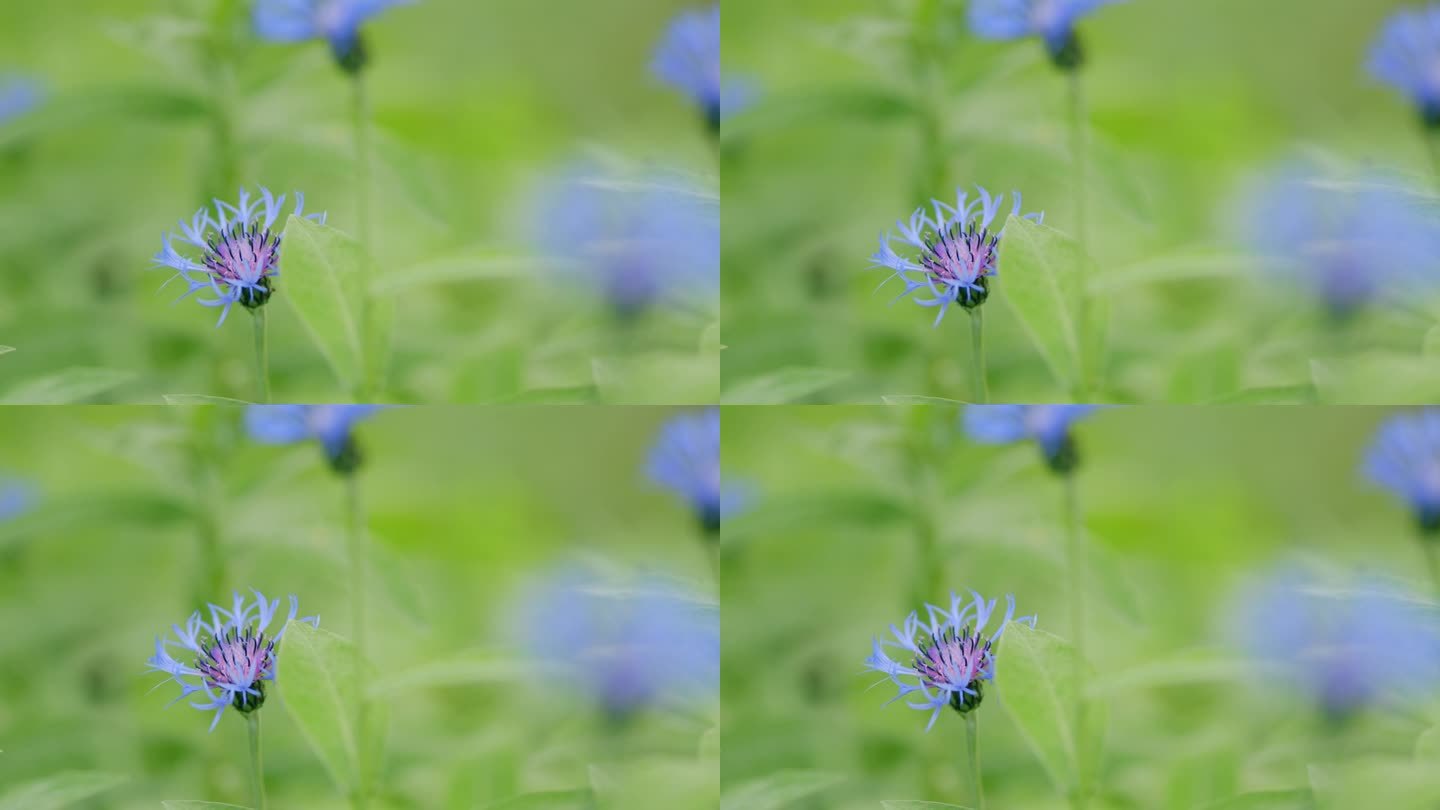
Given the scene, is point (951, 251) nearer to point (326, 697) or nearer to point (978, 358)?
point (978, 358)

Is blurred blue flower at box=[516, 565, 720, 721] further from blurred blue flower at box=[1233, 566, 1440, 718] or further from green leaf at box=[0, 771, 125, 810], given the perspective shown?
blurred blue flower at box=[1233, 566, 1440, 718]

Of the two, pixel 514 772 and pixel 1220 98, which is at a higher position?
pixel 1220 98

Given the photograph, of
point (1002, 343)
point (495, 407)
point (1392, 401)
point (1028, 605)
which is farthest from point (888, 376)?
point (1392, 401)

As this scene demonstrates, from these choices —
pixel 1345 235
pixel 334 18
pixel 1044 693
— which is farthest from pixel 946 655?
pixel 334 18

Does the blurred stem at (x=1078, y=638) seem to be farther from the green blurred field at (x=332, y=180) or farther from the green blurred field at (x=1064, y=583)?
the green blurred field at (x=332, y=180)

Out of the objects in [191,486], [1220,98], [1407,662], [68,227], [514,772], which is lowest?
[514,772]

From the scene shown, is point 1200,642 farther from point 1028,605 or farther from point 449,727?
point 449,727

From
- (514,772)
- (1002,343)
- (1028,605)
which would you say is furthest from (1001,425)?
(514,772)

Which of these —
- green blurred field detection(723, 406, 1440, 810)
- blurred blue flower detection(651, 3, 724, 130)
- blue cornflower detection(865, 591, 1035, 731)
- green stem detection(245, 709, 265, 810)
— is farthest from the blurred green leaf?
green stem detection(245, 709, 265, 810)
